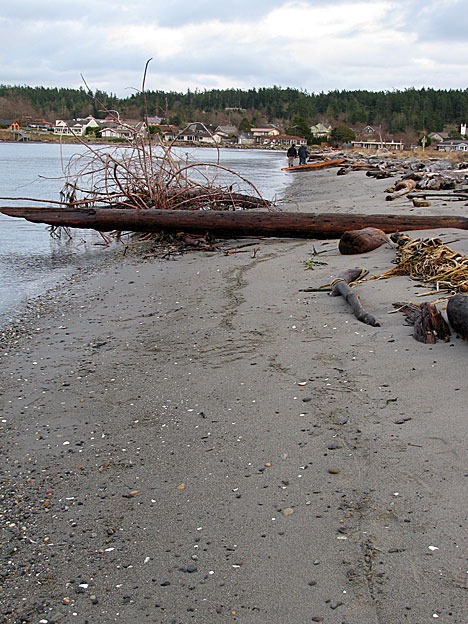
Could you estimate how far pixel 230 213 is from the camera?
8945mm

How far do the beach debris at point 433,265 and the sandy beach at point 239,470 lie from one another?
23 centimetres

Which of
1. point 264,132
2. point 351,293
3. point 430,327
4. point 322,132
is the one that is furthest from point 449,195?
point 264,132

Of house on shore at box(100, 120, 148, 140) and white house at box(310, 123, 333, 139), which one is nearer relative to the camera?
house on shore at box(100, 120, 148, 140)

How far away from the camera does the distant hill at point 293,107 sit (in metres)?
116

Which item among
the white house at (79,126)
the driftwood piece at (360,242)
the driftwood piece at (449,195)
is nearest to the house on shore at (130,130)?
the driftwood piece at (360,242)

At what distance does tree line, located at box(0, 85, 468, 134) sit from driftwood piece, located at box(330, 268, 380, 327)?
98.8 meters

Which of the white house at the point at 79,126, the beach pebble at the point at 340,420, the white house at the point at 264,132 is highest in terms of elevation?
the white house at the point at 264,132

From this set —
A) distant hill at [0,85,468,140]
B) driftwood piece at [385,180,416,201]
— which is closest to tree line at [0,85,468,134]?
distant hill at [0,85,468,140]

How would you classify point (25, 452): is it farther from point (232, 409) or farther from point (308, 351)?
point (308, 351)

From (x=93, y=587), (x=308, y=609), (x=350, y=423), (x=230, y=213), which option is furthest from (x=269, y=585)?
(x=230, y=213)

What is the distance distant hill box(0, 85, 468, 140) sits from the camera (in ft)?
381

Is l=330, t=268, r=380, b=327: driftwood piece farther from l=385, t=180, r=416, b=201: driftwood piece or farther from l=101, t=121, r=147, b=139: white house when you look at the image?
l=385, t=180, r=416, b=201: driftwood piece

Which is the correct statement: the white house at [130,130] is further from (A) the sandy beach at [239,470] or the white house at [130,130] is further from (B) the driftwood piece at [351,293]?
(A) the sandy beach at [239,470]

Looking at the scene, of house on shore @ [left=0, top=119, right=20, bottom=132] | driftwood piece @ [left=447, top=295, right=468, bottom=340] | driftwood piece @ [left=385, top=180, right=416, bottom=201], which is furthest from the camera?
house on shore @ [left=0, top=119, right=20, bottom=132]
